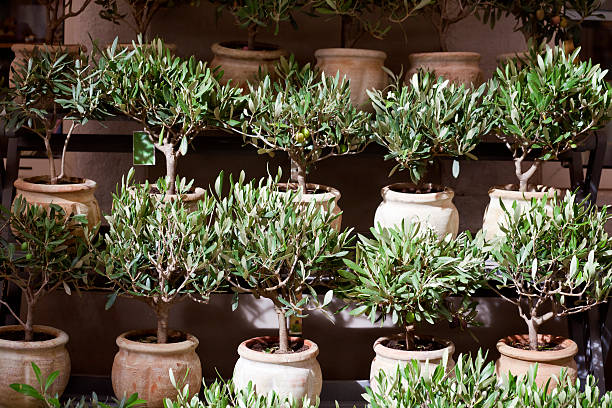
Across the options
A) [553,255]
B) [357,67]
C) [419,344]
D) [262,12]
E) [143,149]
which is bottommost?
→ [419,344]

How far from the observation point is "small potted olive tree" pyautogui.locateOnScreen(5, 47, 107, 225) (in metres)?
2.46

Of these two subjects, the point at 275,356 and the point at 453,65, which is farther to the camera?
the point at 453,65

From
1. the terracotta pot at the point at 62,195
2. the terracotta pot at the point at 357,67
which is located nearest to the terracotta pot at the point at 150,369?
the terracotta pot at the point at 62,195

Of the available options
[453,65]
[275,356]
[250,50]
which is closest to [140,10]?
[250,50]

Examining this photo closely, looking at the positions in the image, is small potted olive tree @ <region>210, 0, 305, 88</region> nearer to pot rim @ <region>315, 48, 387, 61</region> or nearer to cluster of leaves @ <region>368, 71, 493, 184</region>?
pot rim @ <region>315, 48, 387, 61</region>

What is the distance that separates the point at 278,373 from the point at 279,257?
33 centimetres

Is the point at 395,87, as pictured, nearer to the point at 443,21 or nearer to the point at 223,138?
the point at 443,21

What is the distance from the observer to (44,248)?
2.40 meters

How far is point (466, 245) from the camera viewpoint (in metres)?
2.38

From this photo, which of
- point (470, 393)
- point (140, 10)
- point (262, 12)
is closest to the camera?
point (470, 393)

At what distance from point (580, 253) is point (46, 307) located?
1886 millimetres

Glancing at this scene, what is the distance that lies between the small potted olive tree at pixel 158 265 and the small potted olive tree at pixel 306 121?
0.27 metres

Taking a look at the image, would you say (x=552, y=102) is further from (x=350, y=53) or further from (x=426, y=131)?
A: (x=350, y=53)

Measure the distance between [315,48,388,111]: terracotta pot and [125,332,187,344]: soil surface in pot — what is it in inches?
34.8
